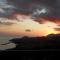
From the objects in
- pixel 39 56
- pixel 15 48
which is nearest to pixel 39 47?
pixel 39 56

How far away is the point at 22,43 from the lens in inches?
213

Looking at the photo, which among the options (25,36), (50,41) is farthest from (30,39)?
(50,41)

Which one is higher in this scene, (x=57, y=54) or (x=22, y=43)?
(x=22, y=43)

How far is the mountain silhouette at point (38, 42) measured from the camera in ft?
17.7

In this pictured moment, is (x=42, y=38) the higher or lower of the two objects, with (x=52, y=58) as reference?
higher

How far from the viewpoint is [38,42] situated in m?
5.43

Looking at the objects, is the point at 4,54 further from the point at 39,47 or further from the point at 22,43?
the point at 39,47

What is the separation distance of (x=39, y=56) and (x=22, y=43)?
520mm

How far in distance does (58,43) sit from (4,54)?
1.34m

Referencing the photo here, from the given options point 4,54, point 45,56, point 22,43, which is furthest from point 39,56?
point 4,54

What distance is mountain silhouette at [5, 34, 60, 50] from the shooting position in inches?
212

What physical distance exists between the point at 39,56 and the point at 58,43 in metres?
0.57

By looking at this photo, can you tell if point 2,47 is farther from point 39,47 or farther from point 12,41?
point 39,47

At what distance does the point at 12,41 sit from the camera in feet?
17.4
